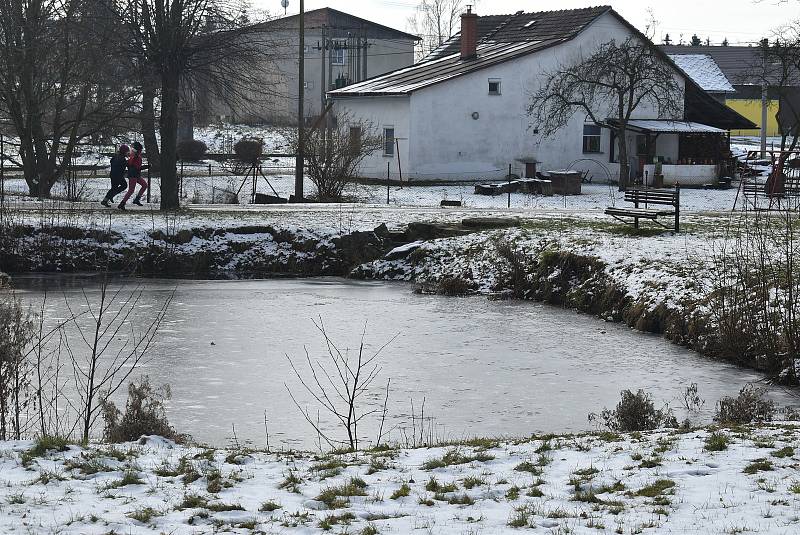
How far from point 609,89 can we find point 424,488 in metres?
40.9

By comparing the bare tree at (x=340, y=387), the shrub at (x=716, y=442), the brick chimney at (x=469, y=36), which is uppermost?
the brick chimney at (x=469, y=36)

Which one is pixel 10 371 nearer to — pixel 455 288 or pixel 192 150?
pixel 455 288

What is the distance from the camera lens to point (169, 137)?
28.6 m

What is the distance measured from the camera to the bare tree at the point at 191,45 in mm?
26953

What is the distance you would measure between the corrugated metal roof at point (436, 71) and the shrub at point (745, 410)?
33.2m

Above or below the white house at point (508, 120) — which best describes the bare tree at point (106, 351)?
below

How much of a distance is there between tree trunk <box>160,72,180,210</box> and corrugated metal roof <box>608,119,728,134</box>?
23952mm

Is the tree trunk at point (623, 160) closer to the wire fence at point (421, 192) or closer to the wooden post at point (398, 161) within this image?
the wire fence at point (421, 192)

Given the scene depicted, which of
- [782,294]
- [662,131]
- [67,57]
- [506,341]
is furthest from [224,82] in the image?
[662,131]

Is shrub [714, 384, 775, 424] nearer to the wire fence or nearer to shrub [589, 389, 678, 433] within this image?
shrub [589, 389, 678, 433]

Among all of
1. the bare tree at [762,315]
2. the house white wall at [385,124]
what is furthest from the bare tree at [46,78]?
the bare tree at [762,315]

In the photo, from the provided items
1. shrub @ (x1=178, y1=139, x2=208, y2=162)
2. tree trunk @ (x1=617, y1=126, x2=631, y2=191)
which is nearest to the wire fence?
tree trunk @ (x1=617, y1=126, x2=631, y2=191)

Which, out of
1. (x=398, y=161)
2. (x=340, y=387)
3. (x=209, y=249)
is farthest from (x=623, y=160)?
(x=340, y=387)

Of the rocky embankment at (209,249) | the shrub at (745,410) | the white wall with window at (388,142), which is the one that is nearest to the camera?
the shrub at (745,410)
